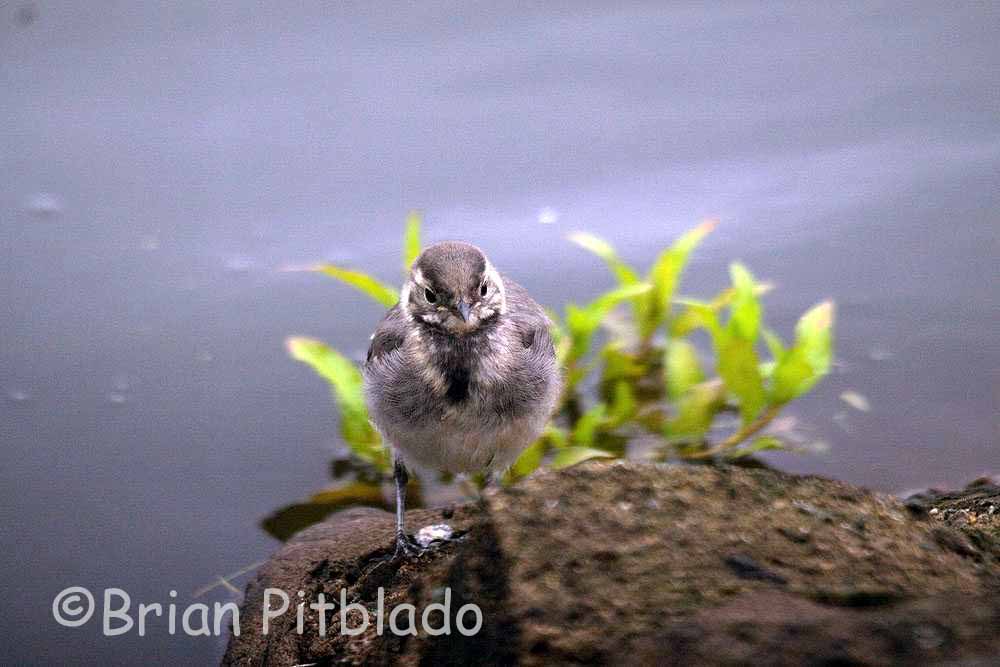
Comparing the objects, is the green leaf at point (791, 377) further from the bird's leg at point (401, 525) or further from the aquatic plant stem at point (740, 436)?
the bird's leg at point (401, 525)

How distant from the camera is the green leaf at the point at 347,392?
5320 millimetres

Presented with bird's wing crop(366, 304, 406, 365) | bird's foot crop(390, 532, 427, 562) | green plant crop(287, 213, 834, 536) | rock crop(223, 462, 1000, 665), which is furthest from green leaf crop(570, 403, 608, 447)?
rock crop(223, 462, 1000, 665)

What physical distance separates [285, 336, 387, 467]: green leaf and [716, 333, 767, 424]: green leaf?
173cm

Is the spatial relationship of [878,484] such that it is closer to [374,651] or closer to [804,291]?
[804,291]

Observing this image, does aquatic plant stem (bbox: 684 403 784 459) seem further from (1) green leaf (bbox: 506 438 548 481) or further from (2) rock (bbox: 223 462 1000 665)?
(2) rock (bbox: 223 462 1000 665)

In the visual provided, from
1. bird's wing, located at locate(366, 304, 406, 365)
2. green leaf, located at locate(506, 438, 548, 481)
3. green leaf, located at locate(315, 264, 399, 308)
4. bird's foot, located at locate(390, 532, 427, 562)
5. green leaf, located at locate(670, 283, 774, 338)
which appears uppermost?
green leaf, located at locate(315, 264, 399, 308)

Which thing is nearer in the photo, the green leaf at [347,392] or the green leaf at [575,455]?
the green leaf at [575,455]

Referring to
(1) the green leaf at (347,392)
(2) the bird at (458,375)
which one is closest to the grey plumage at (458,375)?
(2) the bird at (458,375)

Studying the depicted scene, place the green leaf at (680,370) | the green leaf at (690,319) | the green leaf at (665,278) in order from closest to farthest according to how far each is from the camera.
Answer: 1. the green leaf at (680,370)
2. the green leaf at (665,278)
3. the green leaf at (690,319)

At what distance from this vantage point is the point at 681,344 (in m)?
5.60

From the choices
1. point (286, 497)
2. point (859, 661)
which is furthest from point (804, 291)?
point (859, 661)

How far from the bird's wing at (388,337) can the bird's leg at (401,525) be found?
49 cm

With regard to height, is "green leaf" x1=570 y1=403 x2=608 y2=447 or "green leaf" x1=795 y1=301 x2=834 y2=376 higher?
"green leaf" x1=795 y1=301 x2=834 y2=376

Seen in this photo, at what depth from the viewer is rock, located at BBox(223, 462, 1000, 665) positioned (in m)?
2.30
